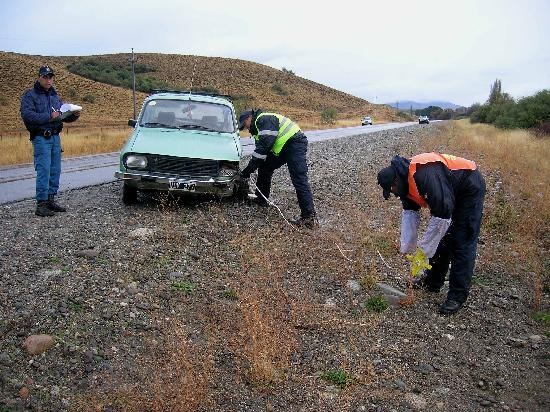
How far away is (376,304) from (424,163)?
4.63 feet

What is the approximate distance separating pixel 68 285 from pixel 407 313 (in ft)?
10.3

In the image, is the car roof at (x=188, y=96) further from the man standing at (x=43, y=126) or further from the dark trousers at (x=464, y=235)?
the dark trousers at (x=464, y=235)

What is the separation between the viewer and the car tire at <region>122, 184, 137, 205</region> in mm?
8078

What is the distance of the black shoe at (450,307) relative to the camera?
16.4 ft

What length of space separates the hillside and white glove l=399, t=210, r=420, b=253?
33.7 m

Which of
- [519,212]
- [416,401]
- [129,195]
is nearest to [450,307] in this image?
[416,401]

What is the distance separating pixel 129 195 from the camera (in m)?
8.18

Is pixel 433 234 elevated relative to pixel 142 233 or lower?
elevated

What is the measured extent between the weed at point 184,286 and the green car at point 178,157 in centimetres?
258

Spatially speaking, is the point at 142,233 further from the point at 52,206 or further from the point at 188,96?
the point at 188,96

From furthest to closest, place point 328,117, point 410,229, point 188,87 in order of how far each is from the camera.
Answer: point 188,87
point 328,117
point 410,229

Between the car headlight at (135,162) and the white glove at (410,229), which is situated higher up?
the car headlight at (135,162)

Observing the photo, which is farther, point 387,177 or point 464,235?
point 464,235

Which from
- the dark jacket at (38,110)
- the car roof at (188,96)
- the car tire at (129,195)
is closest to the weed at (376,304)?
the car tire at (129,195)
